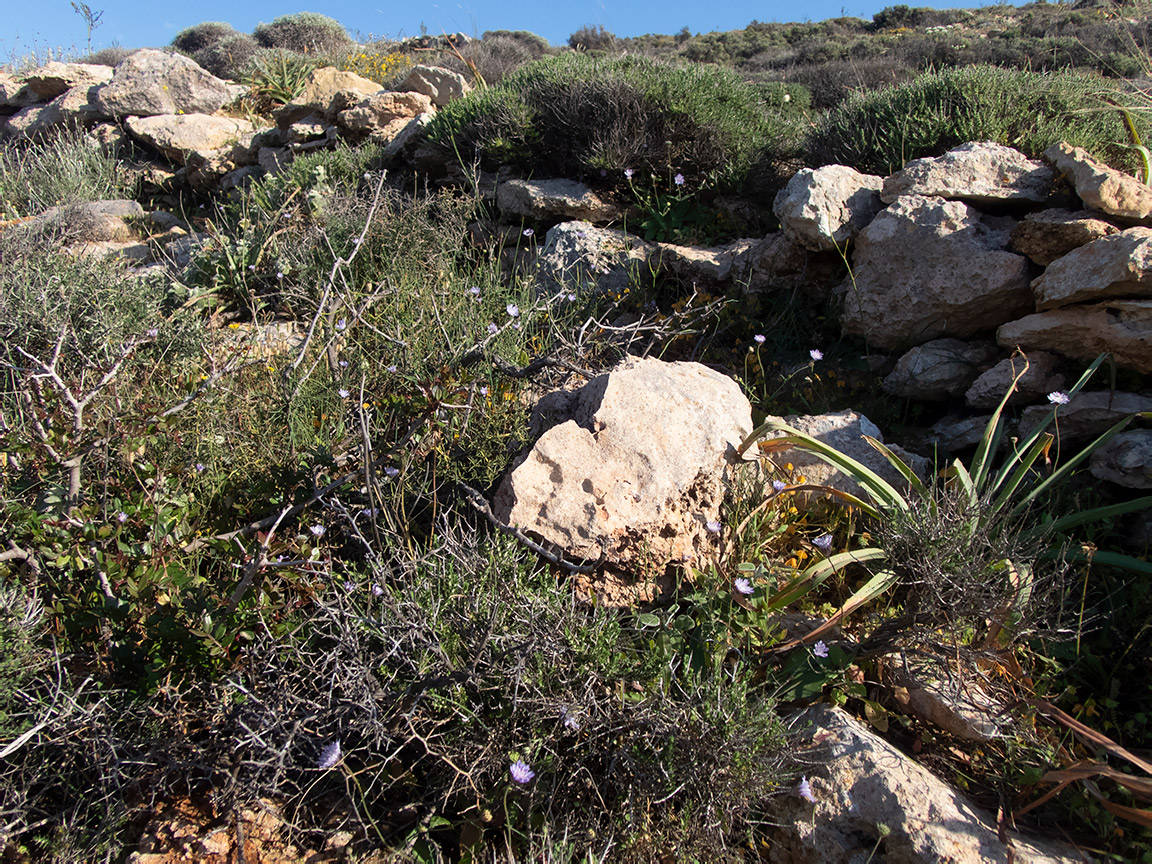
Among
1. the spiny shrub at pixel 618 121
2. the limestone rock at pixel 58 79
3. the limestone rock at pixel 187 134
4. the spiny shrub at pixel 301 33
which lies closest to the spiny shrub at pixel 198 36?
the spiny shrub at pixel 301 33

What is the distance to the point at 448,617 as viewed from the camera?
215 cm

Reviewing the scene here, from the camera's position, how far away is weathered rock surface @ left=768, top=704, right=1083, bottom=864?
1.76m

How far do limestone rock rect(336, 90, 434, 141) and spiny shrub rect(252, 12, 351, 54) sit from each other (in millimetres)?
10005

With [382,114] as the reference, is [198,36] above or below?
above

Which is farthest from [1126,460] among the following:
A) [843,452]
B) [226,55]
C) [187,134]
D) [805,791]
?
[226,55]

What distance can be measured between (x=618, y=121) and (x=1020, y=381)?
10.1 ft

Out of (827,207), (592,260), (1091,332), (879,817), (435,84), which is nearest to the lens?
(879,817)

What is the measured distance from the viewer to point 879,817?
1.84 metres

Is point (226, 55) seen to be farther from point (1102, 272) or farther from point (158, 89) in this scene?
point (1102, 272)

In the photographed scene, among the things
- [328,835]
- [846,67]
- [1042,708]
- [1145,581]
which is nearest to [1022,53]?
[846,67]

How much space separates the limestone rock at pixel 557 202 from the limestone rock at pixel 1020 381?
268 centimetres

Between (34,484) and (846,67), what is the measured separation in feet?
35.9

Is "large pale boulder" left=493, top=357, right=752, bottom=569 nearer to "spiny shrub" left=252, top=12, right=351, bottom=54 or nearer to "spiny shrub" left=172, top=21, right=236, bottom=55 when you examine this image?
"spiny shrub" left=252, top=12, right=351, bottom=54

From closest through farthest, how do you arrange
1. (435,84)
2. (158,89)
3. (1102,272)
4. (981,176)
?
(1102,272) → (981,176) → (435,84) → (158,89)
